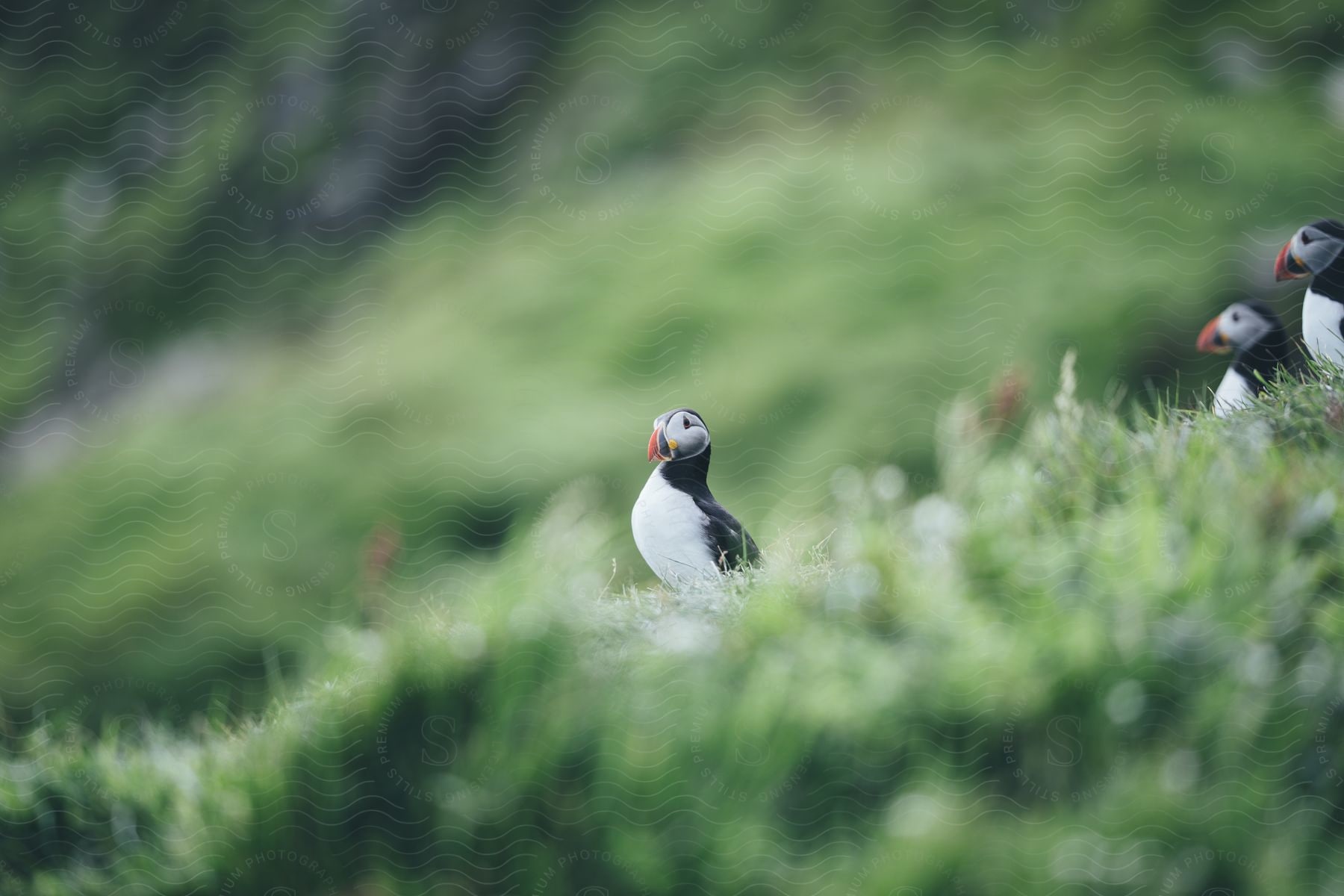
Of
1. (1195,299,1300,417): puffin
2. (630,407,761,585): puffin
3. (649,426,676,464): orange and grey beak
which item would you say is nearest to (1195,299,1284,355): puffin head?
(1195,299,1300,417): puffin

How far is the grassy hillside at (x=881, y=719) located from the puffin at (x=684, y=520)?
82mm

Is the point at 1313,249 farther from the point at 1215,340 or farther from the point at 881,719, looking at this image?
the point at 881,719

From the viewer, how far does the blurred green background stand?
523 cm

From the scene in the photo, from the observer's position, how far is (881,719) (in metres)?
2.16

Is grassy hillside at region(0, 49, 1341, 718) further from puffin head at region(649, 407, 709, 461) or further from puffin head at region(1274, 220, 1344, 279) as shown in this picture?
puffin head at region(649, 407, 709, 461)

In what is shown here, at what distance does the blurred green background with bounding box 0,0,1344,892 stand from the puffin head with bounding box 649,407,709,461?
55.3 inches

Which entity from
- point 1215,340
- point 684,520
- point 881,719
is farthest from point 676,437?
point 1215,340

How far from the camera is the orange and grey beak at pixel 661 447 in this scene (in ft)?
8.13

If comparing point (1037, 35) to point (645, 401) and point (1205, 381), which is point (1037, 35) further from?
point (645, 401)

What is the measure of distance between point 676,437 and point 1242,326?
1.63 m

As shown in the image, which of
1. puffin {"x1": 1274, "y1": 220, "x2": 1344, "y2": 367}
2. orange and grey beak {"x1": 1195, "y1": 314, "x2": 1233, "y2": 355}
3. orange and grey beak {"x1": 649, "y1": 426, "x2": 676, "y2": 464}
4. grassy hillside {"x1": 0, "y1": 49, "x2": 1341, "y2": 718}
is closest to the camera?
orange and grey beak {"x1": 649, "y1": 426, "x2": 676, "y2": 464}

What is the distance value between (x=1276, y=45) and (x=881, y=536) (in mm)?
5223

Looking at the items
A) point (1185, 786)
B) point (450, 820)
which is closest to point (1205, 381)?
point (1185, 786)

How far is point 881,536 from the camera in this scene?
2459mm
